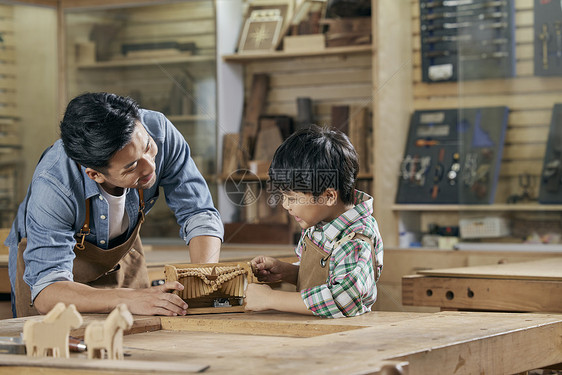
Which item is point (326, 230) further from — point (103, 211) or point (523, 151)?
point (523, 151)

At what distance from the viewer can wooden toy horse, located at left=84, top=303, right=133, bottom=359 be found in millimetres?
1358

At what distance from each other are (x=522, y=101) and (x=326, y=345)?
348 centimetres

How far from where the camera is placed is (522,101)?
4.66m

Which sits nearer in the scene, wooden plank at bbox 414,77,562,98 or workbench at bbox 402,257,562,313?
workbench at bbox 402,257,562,313

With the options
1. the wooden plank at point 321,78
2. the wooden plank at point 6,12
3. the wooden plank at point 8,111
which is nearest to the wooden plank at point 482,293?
the wooden plank at point 321,78

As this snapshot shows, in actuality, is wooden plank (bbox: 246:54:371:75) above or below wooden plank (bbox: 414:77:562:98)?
above

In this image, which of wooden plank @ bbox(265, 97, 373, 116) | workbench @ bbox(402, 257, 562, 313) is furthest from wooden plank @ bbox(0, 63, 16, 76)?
workbench @ bbox(402, 257, 562, 313)

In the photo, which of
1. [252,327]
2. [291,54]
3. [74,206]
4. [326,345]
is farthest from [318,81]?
[326,345]

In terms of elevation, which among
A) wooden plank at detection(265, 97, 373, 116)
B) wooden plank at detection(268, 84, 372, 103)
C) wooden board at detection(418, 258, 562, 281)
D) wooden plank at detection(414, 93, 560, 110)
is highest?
wooden plank at detection(268, 84, 372, 103)

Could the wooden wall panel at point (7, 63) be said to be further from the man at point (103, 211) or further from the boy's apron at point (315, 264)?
the boy's apron at point (315, 264)

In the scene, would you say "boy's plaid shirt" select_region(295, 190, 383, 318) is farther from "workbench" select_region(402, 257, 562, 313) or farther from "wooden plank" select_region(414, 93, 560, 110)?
"wooden plank" select_region(414, 93, 560, 110)

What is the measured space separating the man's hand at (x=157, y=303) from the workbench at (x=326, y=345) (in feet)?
0.14

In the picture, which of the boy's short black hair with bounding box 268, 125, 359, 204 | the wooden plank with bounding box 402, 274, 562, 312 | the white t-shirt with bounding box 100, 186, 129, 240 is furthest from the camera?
the wooden plank with bounding box 402, 274, 562, 312

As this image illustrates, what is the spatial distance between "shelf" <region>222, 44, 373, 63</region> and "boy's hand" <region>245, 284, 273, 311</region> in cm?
315
